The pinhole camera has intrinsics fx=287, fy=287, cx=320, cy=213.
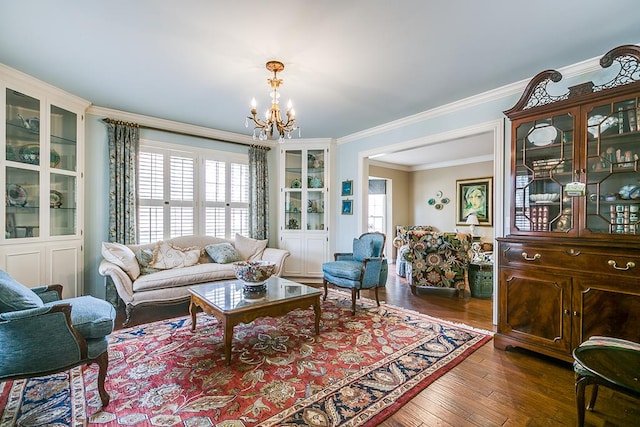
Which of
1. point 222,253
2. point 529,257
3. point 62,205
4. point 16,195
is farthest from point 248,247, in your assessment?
point 529,257

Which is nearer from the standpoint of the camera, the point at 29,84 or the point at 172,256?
the point at 29,84

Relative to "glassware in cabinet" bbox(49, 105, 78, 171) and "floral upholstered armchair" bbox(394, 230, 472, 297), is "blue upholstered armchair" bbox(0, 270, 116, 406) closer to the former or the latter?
"glassware in cabinet" bbox(49, 105, 78, 171)

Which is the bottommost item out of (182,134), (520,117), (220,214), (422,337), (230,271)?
(422,337)

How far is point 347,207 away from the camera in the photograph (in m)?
5.24

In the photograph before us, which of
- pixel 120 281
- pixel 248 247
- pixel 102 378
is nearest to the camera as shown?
pixel 102 378

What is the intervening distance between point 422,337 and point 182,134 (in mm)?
4449

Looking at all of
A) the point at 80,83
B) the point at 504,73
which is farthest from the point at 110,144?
the point at 504,73

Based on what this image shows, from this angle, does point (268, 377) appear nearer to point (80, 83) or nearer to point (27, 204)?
point (27, 204)

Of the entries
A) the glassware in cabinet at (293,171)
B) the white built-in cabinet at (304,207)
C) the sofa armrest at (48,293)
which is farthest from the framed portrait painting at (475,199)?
the sofa armrest at (48,293)

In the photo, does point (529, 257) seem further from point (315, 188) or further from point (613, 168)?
point (315, 188)

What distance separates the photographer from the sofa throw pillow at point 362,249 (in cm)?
415

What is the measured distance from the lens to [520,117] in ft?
8.73

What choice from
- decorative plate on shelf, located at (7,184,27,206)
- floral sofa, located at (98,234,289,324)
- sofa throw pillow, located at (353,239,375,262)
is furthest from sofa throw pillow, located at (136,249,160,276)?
sofa throw pillow, located at (353,239,375,262)

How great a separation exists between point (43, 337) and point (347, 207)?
4237 mm
